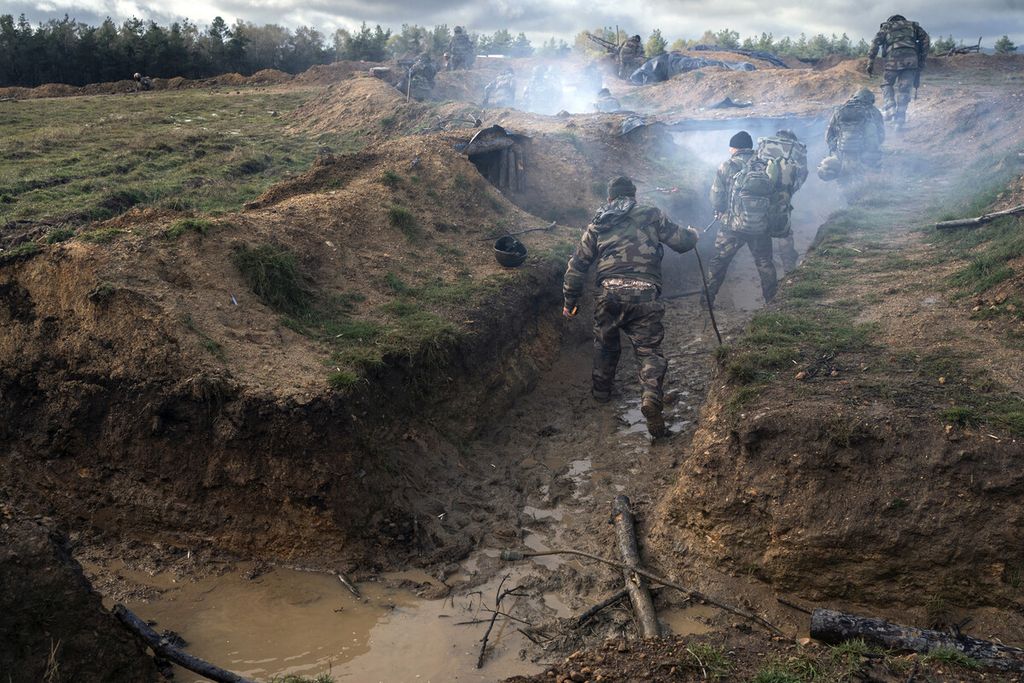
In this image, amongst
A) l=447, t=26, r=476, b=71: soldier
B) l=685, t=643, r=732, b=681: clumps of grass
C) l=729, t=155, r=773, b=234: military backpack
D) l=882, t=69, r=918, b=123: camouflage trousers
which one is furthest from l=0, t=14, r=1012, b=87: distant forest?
l=685, t=643, r=732, b=681: clumps of grass

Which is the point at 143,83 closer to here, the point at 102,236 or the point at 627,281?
the point at 102,236

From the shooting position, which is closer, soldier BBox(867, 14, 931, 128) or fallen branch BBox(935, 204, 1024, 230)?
fallen branch BBox(935, 204, 1024, 230)

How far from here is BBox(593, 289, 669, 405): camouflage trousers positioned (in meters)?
7.99

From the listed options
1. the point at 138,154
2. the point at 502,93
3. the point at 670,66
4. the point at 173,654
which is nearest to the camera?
the point at 173,654

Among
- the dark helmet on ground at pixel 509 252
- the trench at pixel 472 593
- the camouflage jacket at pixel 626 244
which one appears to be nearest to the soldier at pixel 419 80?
the dark helmet on ground at pixel 509 252

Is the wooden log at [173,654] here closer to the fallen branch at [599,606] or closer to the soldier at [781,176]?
the fallen branch at [599,606]

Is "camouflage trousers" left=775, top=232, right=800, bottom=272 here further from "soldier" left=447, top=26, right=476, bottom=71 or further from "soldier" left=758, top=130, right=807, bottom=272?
"soldier" left=447, top=26, right=476, bottom=71

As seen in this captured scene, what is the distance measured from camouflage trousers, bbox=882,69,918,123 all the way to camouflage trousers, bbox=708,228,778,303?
34.0 feet

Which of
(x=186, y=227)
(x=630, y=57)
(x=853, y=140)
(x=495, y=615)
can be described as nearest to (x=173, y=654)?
(x=495, y=615)

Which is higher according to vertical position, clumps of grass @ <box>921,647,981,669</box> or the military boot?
the military boot

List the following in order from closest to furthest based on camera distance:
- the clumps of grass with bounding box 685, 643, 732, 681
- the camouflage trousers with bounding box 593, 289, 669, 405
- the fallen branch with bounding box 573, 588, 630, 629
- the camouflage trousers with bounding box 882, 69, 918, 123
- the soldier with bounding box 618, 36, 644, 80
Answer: the clumps of grass with bounding box 685, 643, 732, 681
the fallen branch with bounding box 573, 588, 630, 629
the camouflage trousers with bounding box 593, 289, 669, 405
the camouflage trousers with bounding box 882, 69, 918, 123
the soldier with bounding box 618, 36, 644, 80

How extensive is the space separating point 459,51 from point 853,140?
1816cm

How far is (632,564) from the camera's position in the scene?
19.0 ft

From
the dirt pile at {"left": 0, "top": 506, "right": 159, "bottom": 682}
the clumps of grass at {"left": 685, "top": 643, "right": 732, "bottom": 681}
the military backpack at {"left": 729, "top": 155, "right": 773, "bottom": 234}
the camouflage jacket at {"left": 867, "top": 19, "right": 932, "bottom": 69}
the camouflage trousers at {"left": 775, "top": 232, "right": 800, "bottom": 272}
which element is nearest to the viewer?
the dirt pile at {"left": 0, "top": 506, "right": 159, "bottom": 682}
